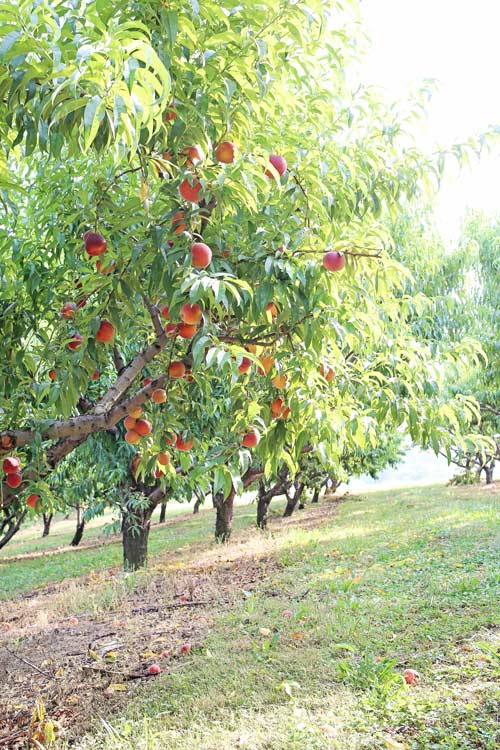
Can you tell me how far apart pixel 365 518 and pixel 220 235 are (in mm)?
13811

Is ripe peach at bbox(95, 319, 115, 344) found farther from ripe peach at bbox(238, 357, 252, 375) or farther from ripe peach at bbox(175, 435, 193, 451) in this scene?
ripe peach at bbox(175, 435, 193, 451)

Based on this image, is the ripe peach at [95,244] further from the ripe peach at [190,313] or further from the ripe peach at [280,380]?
the ripe peach at [280,380]

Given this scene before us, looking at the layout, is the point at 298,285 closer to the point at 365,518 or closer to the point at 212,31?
the point at 212,31

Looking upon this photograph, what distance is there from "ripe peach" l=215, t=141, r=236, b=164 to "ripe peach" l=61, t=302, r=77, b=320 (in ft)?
5.06

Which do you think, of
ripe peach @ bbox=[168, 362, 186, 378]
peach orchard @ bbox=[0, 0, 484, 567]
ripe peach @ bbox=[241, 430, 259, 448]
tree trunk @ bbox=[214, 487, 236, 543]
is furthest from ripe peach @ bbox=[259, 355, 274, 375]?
tree trunk @ bbox=[214, 487, 236, 543]

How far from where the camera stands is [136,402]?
3410 millimetres

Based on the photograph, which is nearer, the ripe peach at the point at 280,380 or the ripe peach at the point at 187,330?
the ripe peach at the point at 187,330

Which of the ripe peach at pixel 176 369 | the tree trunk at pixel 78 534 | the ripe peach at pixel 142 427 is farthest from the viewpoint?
the tree trunk at pixel 78 534

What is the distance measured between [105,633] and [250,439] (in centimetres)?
430

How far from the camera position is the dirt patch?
456cm

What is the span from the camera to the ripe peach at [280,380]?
3.09 m

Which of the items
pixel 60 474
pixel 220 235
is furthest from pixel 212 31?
pixel 60 474

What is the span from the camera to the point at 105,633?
6289mm

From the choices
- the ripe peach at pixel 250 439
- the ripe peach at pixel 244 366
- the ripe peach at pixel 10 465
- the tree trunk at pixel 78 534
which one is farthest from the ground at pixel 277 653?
the tree trunk at pixel 78 534
